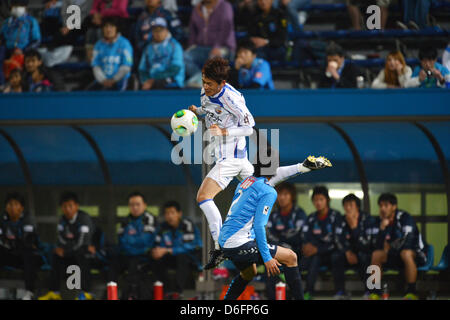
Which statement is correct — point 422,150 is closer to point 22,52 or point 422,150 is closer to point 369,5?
point 369,5

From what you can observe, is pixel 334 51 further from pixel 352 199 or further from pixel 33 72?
pixel 33 72

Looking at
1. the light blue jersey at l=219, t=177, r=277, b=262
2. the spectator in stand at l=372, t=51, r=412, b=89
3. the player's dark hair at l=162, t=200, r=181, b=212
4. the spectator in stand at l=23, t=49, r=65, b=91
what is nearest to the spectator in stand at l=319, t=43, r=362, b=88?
the spectator in stand at l=372, t=51, r=412, b=89

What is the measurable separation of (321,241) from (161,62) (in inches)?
107

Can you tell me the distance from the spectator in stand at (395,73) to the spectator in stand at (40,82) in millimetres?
3781

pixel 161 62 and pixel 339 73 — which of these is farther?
pixel 161 62

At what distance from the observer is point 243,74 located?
28.0 ft

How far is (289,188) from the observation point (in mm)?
8180

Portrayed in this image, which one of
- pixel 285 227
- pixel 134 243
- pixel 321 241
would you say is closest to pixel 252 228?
pixel 285 227

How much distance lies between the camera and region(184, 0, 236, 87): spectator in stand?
9438 millimetres

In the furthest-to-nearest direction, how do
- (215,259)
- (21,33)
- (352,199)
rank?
(21,33) → (352,199) → (215,259)

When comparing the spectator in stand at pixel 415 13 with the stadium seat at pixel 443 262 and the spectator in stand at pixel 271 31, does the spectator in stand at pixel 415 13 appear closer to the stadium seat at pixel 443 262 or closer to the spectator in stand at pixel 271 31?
the spectator in stand at pixel 271 31

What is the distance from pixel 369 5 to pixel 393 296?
298 centimetres

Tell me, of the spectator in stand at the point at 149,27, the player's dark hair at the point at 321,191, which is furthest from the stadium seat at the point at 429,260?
the spectator in stand at the point at 149,27

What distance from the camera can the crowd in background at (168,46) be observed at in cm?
855
